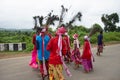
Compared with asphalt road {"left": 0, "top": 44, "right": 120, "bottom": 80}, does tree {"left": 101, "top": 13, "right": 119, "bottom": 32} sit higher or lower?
higher

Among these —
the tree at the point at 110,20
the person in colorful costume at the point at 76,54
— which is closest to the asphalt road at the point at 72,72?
the person in colorful costume at the point at 76,54

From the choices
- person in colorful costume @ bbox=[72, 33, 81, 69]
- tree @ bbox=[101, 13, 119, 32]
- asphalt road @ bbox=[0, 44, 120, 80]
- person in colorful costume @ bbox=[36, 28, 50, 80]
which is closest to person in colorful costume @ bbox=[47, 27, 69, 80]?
person in colorful costume @ bbox=[36, 28, 50, 80]

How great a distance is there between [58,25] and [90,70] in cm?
304

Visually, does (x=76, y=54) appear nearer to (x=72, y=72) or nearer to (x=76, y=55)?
(x=76, y=55)

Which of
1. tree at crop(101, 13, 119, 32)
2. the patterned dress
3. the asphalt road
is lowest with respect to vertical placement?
the asphalt road

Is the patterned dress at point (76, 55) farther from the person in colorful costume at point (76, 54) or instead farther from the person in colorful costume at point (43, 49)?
the person in colorful costume at point (43, 49)

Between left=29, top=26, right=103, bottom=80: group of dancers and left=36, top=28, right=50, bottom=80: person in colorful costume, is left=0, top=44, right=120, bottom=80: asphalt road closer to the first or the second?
left=29, top=26, right=103, bottom=80: group of dancers

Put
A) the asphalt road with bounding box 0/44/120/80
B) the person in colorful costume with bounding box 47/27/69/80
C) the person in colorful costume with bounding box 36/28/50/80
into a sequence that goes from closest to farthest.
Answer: the person in colorful costume with bounding box 47/27/69/80 < the person in colorful costume with bounding box 36/28/50/80 < the asphalt road with bounding box 0/44/120/80

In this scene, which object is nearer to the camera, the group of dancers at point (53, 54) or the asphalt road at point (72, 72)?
the group of dancers at point (53, 54)

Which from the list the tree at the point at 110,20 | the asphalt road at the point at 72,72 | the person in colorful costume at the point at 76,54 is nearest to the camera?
the asphalt road at the point at 72,72

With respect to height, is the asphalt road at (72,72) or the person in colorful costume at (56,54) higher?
the person in colorful costume at (56,54)

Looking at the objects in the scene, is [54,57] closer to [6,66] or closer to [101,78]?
A: [101,78]

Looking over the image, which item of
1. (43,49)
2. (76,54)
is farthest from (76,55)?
(43,49)

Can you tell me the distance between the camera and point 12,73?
12742 millimetres
